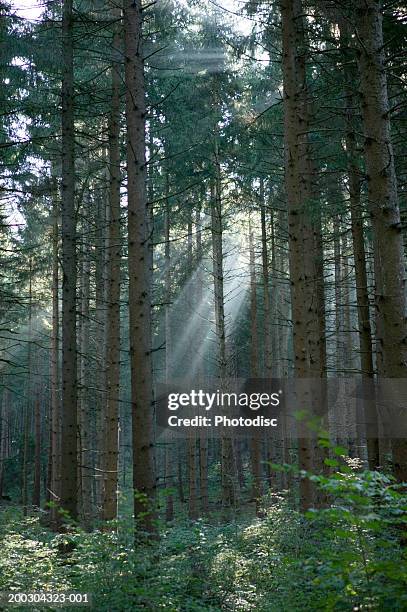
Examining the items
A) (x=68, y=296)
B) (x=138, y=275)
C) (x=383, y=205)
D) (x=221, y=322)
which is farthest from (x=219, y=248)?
(x=383, y=205)

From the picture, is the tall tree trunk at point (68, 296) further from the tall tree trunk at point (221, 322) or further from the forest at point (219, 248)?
the tall tree trunk at point (221, 322)

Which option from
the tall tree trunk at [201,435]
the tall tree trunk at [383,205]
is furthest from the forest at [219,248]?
the tall tree trunk at [201,435]

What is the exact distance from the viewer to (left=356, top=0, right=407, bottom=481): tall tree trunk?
19.3 feet

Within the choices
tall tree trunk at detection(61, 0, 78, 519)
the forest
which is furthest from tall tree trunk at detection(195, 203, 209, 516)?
tall tree trunk at detection(61, 0, 78, 519)

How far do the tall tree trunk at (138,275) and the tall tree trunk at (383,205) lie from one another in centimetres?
318

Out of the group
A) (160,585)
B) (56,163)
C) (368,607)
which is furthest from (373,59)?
(56,163)

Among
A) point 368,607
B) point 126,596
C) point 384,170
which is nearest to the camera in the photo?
point 368,607

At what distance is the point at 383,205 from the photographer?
Answer: 6098mm

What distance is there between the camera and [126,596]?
5.42 m

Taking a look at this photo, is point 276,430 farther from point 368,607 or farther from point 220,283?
point 368,607

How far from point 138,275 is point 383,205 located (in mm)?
3438

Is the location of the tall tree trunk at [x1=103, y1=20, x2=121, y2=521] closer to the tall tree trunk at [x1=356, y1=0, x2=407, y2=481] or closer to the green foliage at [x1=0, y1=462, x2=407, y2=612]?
the green foliage at [x1=0, y1=462, x2=407, y2=612]

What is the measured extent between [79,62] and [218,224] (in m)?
5.59

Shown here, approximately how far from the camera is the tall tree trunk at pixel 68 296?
10031 mm
